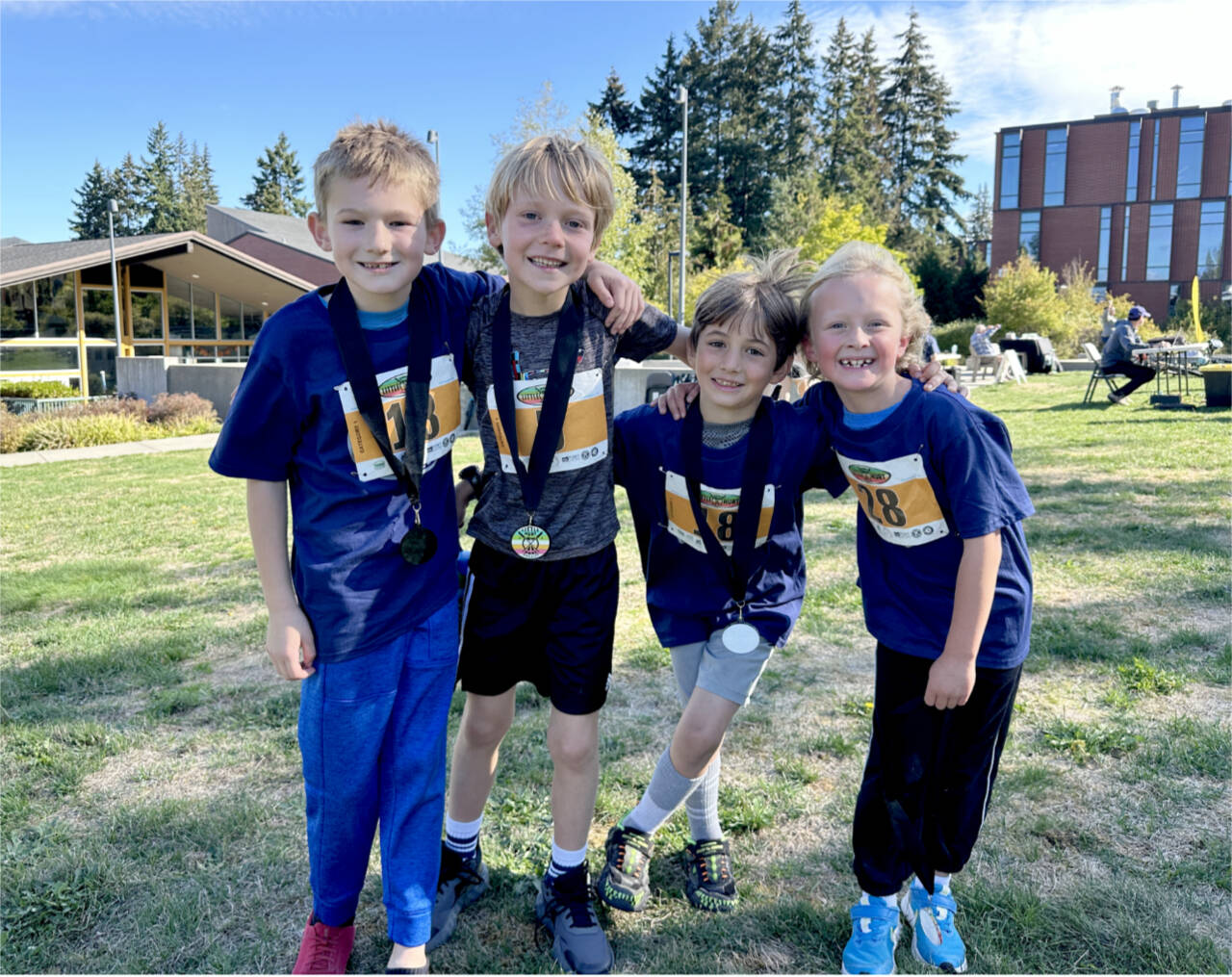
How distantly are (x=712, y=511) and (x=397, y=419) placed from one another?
900mm

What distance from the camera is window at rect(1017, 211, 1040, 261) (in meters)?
52.6

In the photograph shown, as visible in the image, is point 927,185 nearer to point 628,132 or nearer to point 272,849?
point 628,132

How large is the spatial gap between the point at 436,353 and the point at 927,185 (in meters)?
63.6

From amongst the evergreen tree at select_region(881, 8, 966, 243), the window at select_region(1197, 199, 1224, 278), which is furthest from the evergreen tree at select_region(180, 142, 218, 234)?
the window at select_region(1197, 199, 1224, 278)

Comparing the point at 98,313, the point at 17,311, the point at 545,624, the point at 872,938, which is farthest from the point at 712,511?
the point at 98,313

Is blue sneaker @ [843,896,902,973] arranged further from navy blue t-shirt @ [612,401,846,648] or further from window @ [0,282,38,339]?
→ window @ [0,282,38,339]

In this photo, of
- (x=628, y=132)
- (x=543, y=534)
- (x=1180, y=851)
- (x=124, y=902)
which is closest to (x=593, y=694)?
(x=543, y=534)

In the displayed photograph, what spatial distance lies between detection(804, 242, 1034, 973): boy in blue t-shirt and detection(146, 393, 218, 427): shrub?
58.0ft

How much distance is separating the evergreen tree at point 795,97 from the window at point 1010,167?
1138 centimetres

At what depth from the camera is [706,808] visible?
8.77 feet

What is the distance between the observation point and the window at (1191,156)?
4981 centimetres

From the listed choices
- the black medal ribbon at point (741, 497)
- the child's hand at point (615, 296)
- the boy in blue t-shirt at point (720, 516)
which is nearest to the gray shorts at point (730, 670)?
the boy in blue t-shirt at point (720, 516)

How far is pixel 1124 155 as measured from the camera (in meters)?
50.8

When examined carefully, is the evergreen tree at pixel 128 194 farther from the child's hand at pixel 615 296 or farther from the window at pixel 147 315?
the child's hand at pixel 615 296
